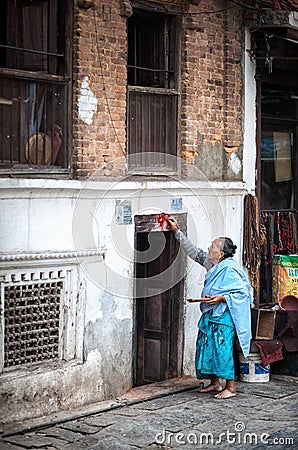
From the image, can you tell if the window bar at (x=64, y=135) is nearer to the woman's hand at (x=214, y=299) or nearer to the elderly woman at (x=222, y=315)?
the elderly woman at (x=222, y=315)

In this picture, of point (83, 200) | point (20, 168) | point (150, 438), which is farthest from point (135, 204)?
point (150, 438)

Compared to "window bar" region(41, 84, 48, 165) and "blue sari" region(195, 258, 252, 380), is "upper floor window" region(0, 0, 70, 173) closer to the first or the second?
"window bar" region(41, 84, 48, 165)

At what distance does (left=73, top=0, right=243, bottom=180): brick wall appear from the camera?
9.50 meters

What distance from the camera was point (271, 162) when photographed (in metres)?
13.2

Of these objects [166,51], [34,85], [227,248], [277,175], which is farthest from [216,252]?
[277,175]

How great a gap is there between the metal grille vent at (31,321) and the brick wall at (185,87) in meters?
1.32

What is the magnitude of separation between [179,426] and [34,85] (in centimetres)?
373

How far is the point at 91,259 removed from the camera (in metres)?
9.59

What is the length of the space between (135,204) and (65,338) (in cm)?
172

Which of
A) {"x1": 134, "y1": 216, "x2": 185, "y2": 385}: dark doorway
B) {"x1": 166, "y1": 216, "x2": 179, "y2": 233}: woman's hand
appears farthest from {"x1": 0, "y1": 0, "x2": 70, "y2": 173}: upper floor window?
{"x1": 134, "y1": 216, "x2": 185, "y2": 385}: dark doorway

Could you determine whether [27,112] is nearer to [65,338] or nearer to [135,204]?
[135,204]

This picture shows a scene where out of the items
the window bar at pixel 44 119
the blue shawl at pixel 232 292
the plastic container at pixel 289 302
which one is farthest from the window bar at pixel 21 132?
the plastic container at pixel 289 302

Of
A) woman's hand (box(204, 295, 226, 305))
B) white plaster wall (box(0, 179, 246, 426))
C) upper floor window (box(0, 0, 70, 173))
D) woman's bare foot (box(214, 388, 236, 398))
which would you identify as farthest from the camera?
woman's bare foot (box(214, 388, 236, 398))

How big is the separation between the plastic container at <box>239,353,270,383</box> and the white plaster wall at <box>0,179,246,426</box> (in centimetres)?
67
